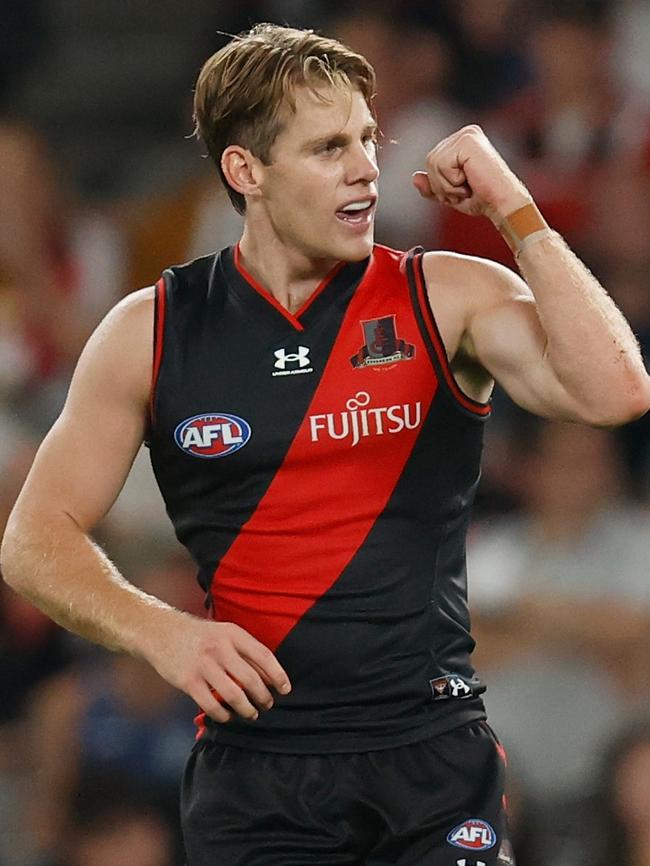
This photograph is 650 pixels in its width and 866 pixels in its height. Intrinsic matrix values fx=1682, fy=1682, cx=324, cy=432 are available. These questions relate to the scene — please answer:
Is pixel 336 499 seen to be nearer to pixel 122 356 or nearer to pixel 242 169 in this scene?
pixel 122 356

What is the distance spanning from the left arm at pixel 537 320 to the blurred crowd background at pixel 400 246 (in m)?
2.31

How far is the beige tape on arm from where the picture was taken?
320 cm

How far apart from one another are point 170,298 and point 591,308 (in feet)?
2.91

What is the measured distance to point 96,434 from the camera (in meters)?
3.37

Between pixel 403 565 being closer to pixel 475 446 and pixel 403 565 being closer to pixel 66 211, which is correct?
pixel 475 446

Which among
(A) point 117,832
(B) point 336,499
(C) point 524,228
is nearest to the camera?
(C) point 524,228

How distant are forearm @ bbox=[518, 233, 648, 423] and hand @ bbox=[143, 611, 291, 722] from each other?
30.3 inches

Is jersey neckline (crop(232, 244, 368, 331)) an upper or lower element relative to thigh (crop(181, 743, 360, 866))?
upper

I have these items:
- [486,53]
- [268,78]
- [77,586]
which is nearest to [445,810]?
[77,586]

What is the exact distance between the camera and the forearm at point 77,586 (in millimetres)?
3100

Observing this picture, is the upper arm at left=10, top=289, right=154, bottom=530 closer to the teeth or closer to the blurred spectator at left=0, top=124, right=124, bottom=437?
the teeth

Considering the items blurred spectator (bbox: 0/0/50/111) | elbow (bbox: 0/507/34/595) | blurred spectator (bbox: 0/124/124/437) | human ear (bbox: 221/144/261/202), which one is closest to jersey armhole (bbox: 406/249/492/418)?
human ear (bbox: 221/144/261/202)

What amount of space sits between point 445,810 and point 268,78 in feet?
4.94

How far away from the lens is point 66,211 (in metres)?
7.32
